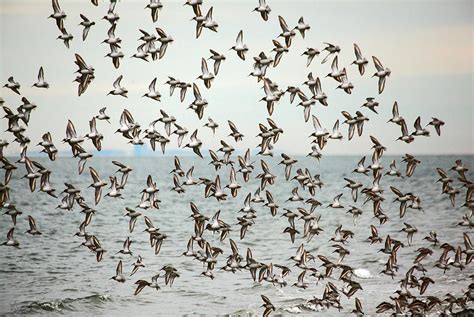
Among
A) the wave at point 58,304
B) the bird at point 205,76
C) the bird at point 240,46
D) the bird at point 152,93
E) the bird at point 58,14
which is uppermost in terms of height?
the bird at point 58,14

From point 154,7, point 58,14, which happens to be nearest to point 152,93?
point 154,7

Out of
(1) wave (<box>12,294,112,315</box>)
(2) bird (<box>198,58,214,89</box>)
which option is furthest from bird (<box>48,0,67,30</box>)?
(1) wave (<box>12,294,112,315</box>)

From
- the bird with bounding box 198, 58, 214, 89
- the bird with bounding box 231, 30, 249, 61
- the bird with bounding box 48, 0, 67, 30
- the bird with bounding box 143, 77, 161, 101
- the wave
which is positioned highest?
the bird with bounding box 48, 0, 67, 30

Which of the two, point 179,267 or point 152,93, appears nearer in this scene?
point 152,93

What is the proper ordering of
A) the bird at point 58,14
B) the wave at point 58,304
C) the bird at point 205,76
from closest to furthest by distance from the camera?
1. the bird at point 58,14
2. the bird at point 205,76
3. the wave at point 58,304

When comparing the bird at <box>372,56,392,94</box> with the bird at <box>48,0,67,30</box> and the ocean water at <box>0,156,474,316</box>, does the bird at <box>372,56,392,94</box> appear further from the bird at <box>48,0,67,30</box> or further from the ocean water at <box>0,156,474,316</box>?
the bird at <box>48,0,67,30</box>

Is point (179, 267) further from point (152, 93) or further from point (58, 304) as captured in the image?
point (152, 93)

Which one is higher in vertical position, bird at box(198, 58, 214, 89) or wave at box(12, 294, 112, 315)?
bird at box(198, 58, 214, 89)

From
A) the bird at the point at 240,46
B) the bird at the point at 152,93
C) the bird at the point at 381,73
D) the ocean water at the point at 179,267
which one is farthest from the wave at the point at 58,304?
the bird at the point at 381,73

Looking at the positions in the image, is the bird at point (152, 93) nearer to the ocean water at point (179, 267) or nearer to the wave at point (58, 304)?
the ocean water at point (179, 267)

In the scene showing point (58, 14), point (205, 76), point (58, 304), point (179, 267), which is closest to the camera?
point (58, 14)

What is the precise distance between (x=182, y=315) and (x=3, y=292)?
5.42 meters

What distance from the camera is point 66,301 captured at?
20.0 m

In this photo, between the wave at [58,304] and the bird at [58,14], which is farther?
the wave at [58,304]
